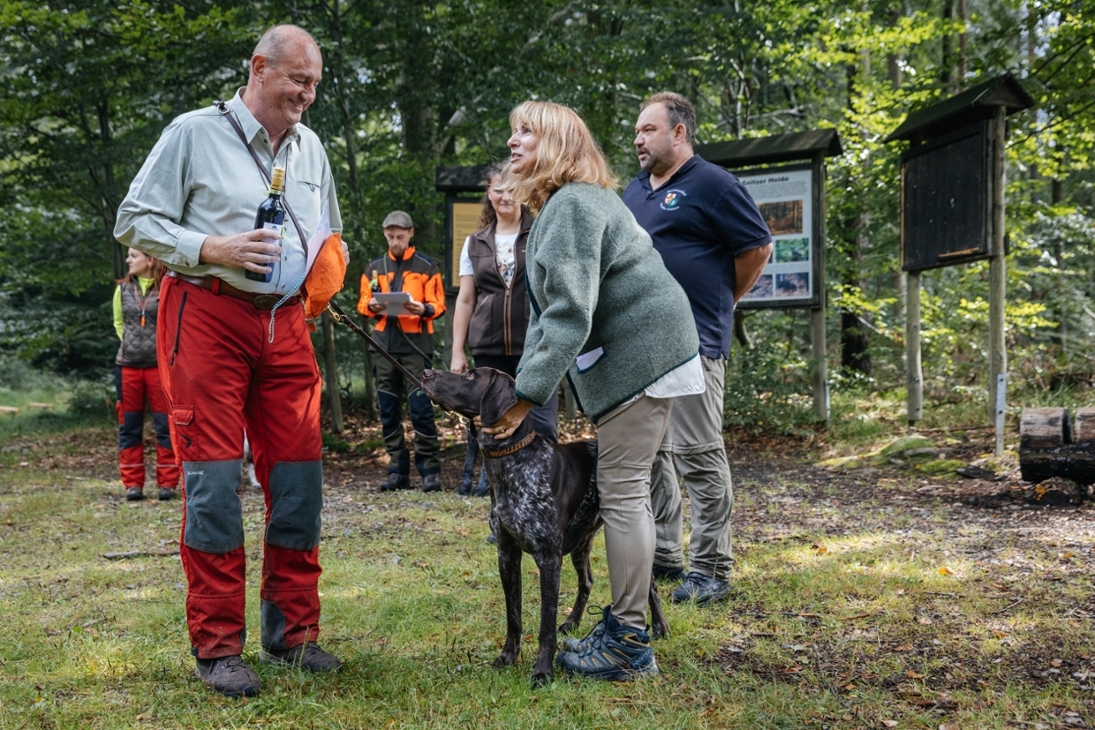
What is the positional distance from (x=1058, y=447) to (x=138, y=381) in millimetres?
7542

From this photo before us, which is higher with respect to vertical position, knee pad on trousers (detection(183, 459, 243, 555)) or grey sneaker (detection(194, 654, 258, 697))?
knee pad on trousers (detection(183, 459, 243, 555))

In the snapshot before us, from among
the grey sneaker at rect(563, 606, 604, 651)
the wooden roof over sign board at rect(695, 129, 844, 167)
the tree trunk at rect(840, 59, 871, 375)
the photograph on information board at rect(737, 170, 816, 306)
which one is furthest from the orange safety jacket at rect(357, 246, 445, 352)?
the tree trunk at rect(840, 59, 871, 375)

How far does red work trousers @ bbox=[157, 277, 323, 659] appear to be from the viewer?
3117 millimetres

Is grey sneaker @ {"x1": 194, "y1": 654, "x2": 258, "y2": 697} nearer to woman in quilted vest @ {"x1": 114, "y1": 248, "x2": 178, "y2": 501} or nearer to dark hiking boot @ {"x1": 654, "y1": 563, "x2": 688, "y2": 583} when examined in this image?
dark hiking boot @ {"x1": 654, "y1": 563, "x2": 688, "y2": 583}

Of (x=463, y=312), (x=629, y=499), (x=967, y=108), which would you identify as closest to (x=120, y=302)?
(x=463, y=312)

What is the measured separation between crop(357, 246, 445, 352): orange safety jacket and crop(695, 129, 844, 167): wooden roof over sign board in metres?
3.39

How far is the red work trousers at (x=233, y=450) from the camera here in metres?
3.12

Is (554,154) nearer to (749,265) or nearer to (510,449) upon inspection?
(510,449)

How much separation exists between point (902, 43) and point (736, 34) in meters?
2.21

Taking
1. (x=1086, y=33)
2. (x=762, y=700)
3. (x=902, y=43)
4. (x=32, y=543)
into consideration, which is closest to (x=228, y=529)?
(x=762, y=700)

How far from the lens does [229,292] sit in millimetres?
3170

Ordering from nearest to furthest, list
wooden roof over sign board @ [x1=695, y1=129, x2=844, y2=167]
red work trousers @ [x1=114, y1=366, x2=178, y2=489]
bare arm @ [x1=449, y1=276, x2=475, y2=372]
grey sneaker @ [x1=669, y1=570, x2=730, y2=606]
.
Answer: grey sneaker @ [x1=669, y1=570, x2=730, y2=606] < bare arm @ [x1=449, y1=276, x2=475, y2=372] < red work trousers @ [x1=114, y1=366, x2=178, y2=489] < wooden roof over sign board @ [x1=695, y1=129, x2=844, y2=167]

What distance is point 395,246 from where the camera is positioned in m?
7.84

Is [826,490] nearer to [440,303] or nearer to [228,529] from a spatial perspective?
[440,303]
